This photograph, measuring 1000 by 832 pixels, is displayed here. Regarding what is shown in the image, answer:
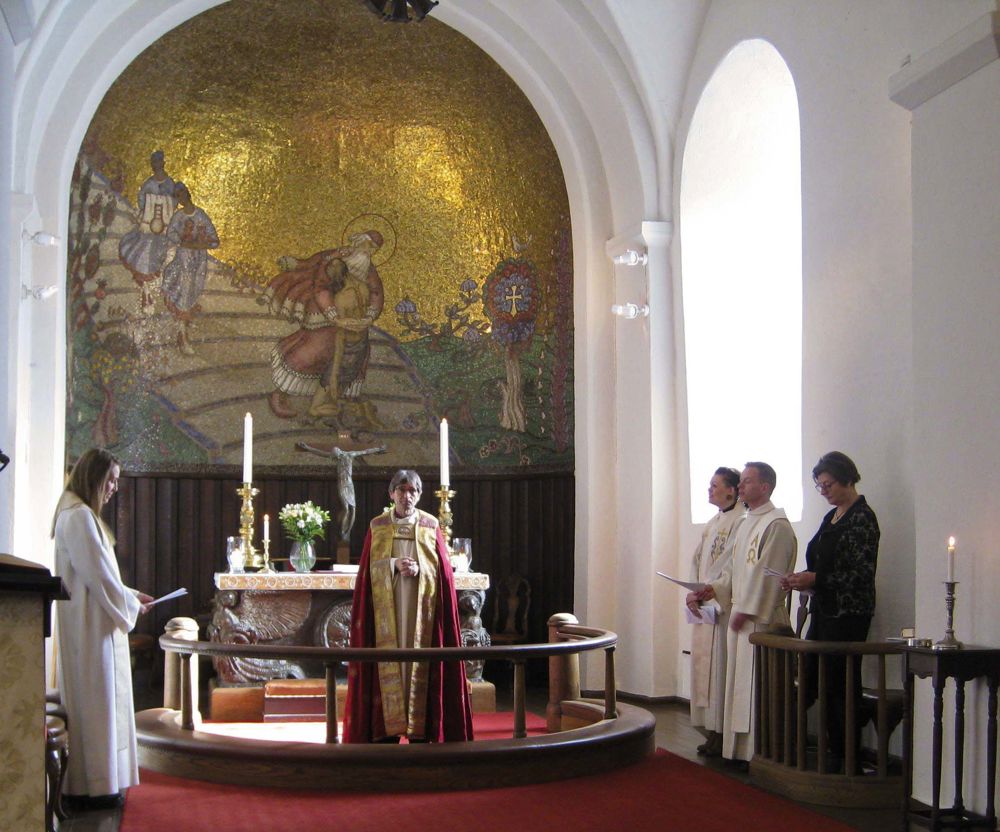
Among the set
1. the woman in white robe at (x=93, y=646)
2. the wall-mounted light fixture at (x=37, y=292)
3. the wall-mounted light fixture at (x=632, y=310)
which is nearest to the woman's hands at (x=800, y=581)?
the woman in white robe at (x=93, y=646)

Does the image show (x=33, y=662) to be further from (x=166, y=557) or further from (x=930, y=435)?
(x=166, y=557)

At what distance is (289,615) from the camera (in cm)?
1012

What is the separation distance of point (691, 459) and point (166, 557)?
201 inches

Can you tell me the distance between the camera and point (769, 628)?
748cm

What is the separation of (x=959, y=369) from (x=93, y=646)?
4.40 m

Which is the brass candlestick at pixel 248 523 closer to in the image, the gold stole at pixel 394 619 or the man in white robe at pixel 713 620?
the gold stole at pixel 394 619

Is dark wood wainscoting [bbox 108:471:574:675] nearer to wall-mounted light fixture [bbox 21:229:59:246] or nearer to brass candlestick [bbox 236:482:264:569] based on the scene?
brass candlestick [bbox 236:482:264:569]

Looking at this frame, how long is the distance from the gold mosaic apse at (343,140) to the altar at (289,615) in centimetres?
380

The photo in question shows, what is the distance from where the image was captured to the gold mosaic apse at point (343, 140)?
40.6ft

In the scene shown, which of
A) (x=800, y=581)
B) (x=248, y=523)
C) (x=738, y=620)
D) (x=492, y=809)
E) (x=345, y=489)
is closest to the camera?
(x=492, y=809)

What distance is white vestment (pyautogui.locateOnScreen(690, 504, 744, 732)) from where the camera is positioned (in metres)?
8.12

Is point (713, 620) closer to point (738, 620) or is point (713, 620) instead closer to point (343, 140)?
point (738, 620)

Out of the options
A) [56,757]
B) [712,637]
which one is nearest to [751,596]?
[712,637]

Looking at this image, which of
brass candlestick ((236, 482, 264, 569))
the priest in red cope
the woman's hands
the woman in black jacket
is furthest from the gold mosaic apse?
the woman's hands
